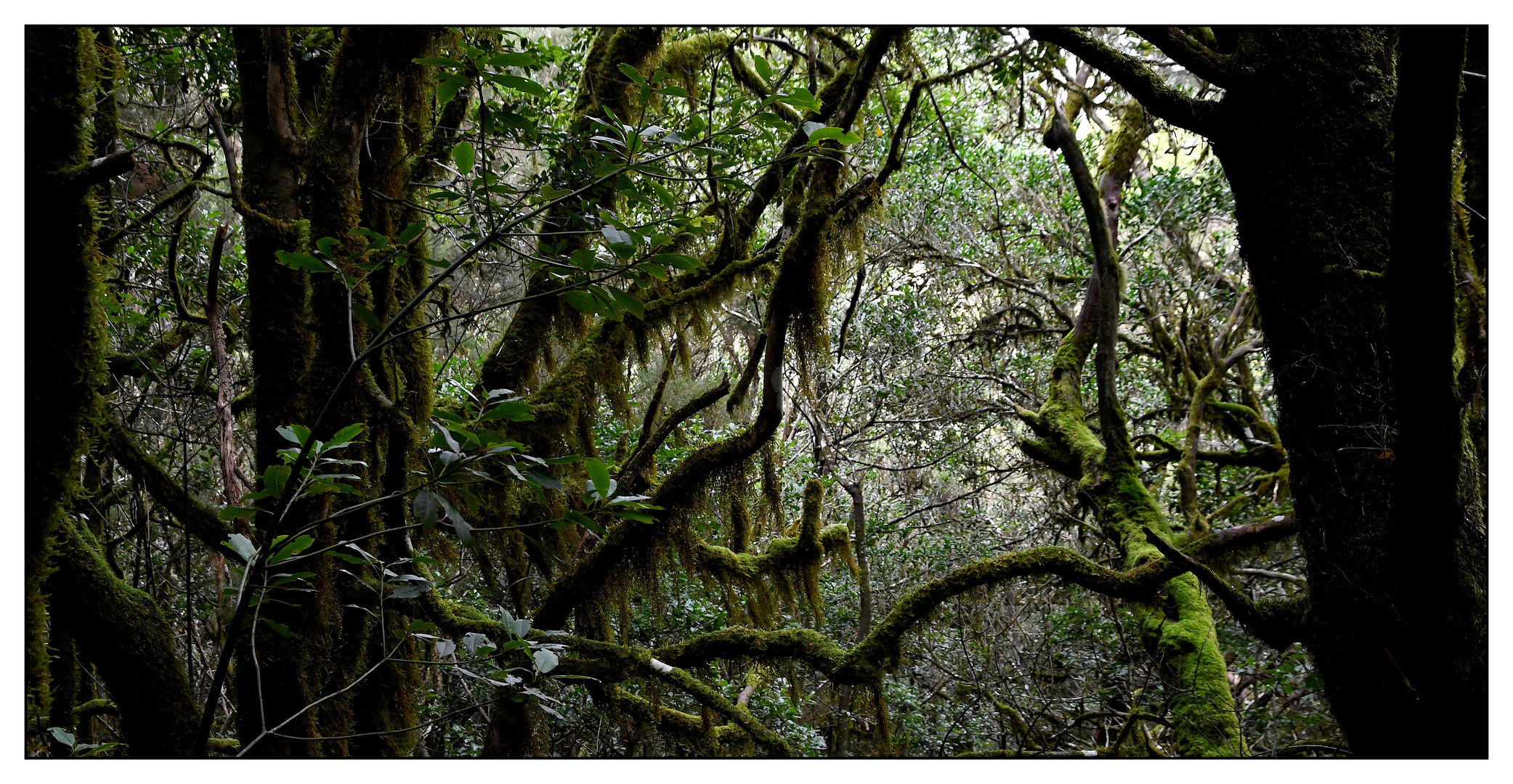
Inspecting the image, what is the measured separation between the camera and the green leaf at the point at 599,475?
3.97 feet

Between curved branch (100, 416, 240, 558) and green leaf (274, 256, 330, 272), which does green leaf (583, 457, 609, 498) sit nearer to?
green leaf (274, 256, 330, 272)

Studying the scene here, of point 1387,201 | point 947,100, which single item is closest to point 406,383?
point 1387,201

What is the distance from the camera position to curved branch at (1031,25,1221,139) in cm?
259

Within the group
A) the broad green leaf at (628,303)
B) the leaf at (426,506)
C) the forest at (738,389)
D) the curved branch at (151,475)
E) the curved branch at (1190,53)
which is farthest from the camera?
the curved branch at (1190,53)

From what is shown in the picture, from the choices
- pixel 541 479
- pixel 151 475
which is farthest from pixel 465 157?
pixel 151 475

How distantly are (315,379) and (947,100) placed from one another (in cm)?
439

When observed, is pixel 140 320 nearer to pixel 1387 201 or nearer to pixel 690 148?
pixel 690 148

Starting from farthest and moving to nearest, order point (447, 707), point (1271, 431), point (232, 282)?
point (447, 707)
point (1271, 431)
point (232, 282)

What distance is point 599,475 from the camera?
1.24 meters

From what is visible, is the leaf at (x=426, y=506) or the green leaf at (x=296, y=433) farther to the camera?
the green leaf at (x=296, y=433)

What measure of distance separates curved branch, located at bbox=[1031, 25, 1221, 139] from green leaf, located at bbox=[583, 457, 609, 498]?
224 cm

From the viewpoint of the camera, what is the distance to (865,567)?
5.89 metres

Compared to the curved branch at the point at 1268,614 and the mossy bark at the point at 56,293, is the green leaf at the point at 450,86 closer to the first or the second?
the mossy bark at the point at 56,293

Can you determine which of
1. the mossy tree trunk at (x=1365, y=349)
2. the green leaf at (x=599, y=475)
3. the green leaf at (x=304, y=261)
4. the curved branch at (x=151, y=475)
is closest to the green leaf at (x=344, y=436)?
the green leaf at (x=304, y=261)
